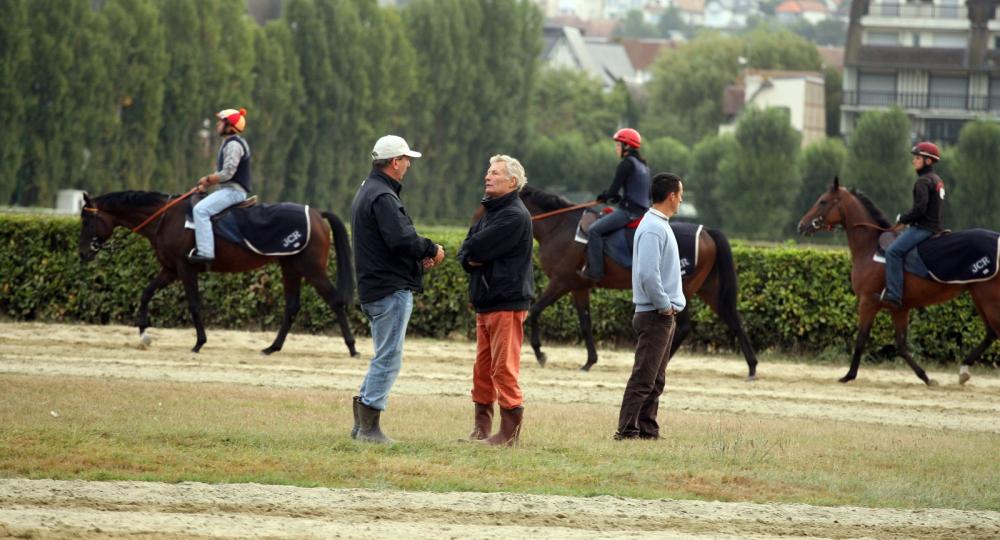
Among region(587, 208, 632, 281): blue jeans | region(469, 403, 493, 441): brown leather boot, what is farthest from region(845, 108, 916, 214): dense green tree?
region(469, 403, 493, 441): brown leather boot

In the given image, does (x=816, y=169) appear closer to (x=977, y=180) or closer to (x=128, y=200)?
(x=977, y=180)

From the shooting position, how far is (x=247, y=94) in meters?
61.1

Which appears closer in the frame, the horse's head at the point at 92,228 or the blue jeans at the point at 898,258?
the blue jeans at the point at 898,258

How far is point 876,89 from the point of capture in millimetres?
94875

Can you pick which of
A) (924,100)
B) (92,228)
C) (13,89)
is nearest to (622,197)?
(92,228)

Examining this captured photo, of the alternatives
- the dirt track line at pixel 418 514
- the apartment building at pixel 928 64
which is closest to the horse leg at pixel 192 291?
the dirt track line at pixel 418 514

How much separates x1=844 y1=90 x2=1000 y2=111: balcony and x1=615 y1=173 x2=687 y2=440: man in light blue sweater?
8444cm

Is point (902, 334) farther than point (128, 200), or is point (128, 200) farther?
point (128, 200)

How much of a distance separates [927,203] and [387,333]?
8.83m

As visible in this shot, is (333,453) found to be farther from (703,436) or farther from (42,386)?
(42,386)

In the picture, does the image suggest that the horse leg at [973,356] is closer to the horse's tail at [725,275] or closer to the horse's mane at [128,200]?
the horse's tail at [725,275]

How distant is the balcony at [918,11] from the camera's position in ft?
316

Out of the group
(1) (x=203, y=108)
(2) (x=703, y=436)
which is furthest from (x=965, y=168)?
Answer: (2) (x=703, y=436)

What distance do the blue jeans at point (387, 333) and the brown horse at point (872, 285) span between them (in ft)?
28.3
